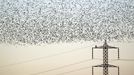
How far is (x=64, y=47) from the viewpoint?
2850 millimetres

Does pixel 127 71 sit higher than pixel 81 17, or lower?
lower

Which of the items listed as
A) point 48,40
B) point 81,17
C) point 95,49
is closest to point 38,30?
point 48,40

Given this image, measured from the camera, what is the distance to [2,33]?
2939mm

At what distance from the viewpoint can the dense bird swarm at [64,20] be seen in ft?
9.05

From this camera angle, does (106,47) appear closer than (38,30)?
Yes

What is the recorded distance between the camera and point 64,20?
9.27 feet

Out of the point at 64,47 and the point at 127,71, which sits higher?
the point at 64,47

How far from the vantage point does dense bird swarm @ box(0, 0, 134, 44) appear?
9.05 ft

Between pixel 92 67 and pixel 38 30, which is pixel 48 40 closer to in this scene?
pixel 38 30

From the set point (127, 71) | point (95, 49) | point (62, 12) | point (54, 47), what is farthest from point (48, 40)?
point (127, 71)

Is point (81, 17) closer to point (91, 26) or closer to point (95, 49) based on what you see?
point (91, 26)

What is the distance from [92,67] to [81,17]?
1.96ft

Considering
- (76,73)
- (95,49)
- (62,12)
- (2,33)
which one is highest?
(62,12)

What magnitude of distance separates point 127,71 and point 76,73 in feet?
1.93
